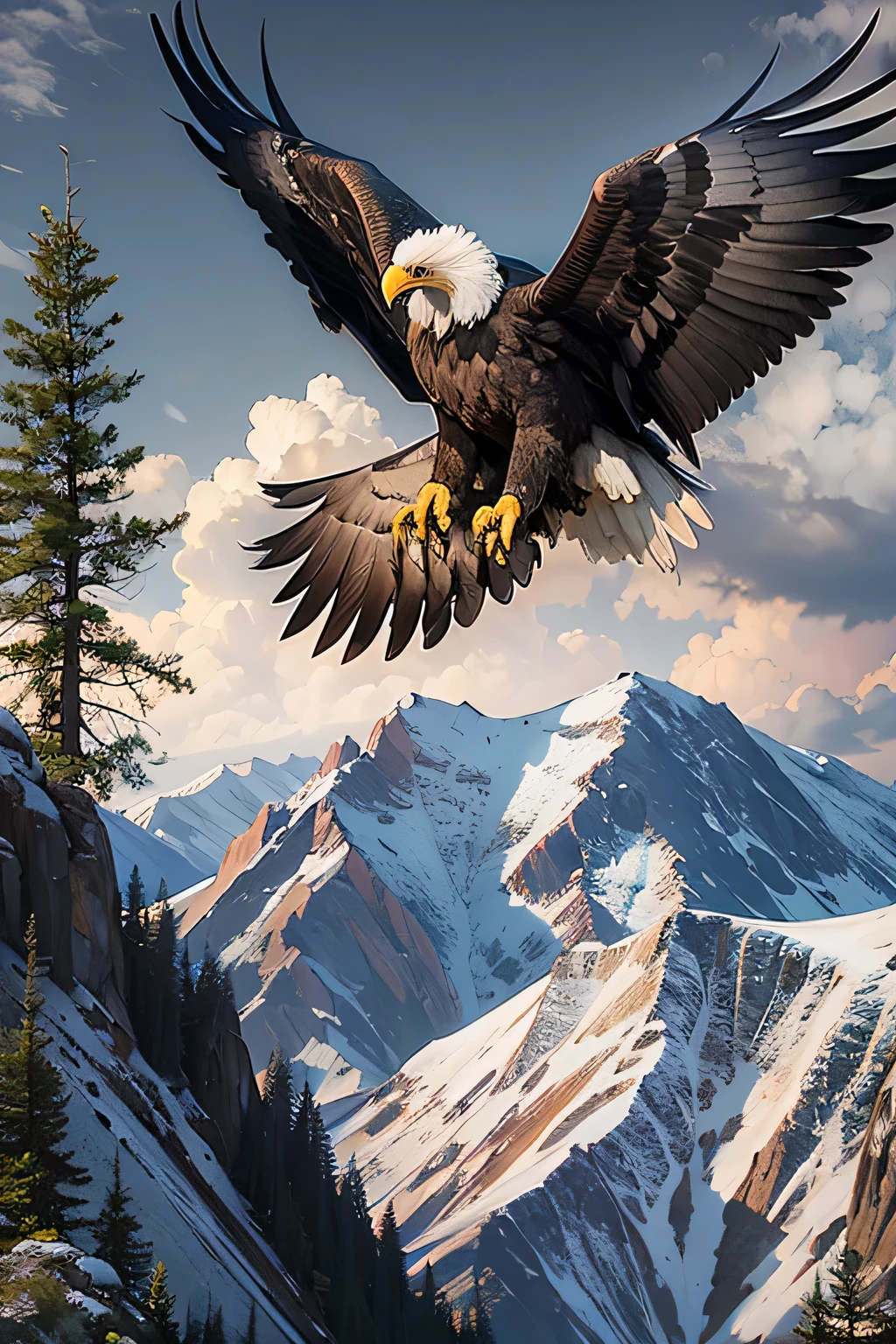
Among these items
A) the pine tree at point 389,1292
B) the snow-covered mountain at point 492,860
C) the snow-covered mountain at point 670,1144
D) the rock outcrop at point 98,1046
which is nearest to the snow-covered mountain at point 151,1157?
the rock outcrop at point 98,1046

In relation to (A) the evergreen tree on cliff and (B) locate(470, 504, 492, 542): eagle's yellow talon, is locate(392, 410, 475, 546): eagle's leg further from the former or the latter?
(A) the evergreen tree on cliff

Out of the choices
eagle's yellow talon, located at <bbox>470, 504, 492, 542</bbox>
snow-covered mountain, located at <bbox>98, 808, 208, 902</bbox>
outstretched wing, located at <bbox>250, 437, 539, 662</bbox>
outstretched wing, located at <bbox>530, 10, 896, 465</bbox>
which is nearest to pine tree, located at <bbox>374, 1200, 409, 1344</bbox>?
outstretched wing, located at <bbox>250, 437, 539, 662</bbox>

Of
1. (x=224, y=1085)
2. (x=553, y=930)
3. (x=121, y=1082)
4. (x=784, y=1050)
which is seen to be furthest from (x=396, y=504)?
(x=553, y=930)

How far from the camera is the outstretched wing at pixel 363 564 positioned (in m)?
3.67

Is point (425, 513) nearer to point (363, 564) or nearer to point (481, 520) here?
point (481, 520)

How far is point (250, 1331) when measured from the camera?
60.8ft

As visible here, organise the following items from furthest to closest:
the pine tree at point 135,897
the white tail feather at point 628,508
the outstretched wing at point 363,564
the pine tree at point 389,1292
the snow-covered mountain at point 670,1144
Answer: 1. the snow-covered mountain at point 670,1144
2. the pine tree at point 389,1292
3. the pine tree at point 135,897
4. the outstretched wing at point 363,564
5. the white tail feather at point 628,508

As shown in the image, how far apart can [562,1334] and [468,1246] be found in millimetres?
8063

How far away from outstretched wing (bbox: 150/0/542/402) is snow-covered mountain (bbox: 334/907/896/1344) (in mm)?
74095

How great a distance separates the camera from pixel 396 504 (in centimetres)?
382

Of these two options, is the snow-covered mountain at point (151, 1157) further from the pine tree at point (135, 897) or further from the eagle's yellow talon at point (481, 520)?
the eagle's yellow talon at point (481, 520)

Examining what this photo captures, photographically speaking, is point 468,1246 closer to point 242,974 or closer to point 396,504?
point 242,974

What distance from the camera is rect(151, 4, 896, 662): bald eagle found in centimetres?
274

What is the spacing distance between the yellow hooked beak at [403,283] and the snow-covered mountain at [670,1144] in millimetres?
74732
